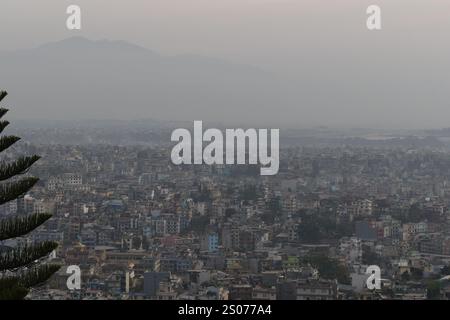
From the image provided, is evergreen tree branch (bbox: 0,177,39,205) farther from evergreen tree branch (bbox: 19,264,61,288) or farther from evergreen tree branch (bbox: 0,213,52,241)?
evergreen tree branch (bbox: 19,264,61,288)

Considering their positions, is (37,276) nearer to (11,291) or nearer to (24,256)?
(24,256)

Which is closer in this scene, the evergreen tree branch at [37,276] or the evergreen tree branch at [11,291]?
the evergreen tree branch at [11,291]

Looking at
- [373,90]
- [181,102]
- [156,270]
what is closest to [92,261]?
[156,270]

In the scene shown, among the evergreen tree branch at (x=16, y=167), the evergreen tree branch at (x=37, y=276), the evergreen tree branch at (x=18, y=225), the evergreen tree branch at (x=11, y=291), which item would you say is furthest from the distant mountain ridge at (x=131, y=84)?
the evergreen tree branch at (x=11, y=291)

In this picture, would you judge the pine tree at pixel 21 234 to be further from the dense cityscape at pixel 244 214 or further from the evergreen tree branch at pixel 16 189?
the dense cityscape at pixel 244 214

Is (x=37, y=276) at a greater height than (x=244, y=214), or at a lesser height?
greater

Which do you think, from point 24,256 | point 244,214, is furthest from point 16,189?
point 244,214

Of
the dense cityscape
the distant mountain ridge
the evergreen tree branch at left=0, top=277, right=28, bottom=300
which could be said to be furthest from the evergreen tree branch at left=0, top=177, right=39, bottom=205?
the distant mountain ridge
